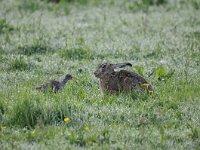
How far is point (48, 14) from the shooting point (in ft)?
55.8

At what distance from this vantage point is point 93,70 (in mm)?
10812

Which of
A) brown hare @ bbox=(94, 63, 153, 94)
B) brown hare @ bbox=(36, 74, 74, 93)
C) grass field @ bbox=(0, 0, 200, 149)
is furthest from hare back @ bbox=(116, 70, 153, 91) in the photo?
brown hare @ bbox=(36, 74, 74, 93)

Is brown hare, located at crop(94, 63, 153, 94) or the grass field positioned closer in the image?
the grass field

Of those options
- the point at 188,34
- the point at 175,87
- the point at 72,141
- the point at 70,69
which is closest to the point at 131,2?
the point at 188,34

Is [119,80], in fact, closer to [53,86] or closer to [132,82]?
[132,82]

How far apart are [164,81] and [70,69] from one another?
6.63ft

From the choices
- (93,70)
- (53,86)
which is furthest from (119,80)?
(93,70)

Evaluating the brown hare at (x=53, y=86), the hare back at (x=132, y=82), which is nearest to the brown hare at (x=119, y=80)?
the hare back at (x=132, y=82)

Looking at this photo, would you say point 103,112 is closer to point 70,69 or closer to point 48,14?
point 70,69

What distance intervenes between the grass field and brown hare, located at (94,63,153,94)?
0.64 ft

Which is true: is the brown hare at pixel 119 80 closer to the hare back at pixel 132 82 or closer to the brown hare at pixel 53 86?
the hare back at pixel 132 82

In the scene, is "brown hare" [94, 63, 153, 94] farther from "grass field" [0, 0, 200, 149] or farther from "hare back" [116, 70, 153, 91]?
"grass field" [0, 0, 200, 149]

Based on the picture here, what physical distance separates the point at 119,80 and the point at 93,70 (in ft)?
5.62

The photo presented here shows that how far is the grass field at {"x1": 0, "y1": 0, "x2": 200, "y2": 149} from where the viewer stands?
6906 millimetres
